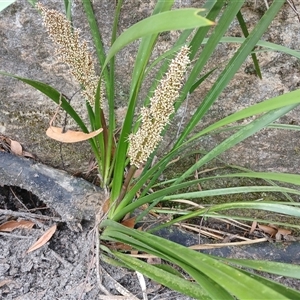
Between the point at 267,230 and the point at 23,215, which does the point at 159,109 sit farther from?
the point at 267,230

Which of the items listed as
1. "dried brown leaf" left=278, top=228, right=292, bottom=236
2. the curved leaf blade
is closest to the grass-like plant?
the curved leaf blade

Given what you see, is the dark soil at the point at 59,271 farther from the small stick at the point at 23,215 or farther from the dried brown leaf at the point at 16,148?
the dried brown leaf at the point at 16,148

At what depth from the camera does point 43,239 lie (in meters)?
0.92

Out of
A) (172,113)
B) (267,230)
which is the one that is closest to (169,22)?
(172,113)

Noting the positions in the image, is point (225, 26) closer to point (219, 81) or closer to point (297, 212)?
point (219, 81)

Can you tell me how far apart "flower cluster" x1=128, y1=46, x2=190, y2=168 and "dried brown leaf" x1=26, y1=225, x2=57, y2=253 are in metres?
0.35

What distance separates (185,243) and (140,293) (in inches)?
7.4

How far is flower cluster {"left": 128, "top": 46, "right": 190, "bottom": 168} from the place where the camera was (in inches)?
21.0

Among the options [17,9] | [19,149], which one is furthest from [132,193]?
[17,9]

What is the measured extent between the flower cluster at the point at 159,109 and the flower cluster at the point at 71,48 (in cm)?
16

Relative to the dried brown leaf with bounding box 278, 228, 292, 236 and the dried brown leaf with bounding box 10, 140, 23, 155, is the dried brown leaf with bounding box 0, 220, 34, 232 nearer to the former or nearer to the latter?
the dried brown leaf with bounding box 10, 140, 23, 155

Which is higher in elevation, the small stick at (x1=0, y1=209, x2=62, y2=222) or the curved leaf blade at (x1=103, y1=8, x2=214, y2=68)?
the curved leaf blade at (x1=103, y1=8, x2=214, y2=68)

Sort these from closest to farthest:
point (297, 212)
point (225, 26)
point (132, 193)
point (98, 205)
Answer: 1. point (225, 26)
2. point (297, 212)
3. point (132, 193)
4. point (98, 205)

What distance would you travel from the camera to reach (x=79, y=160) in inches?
42.8
